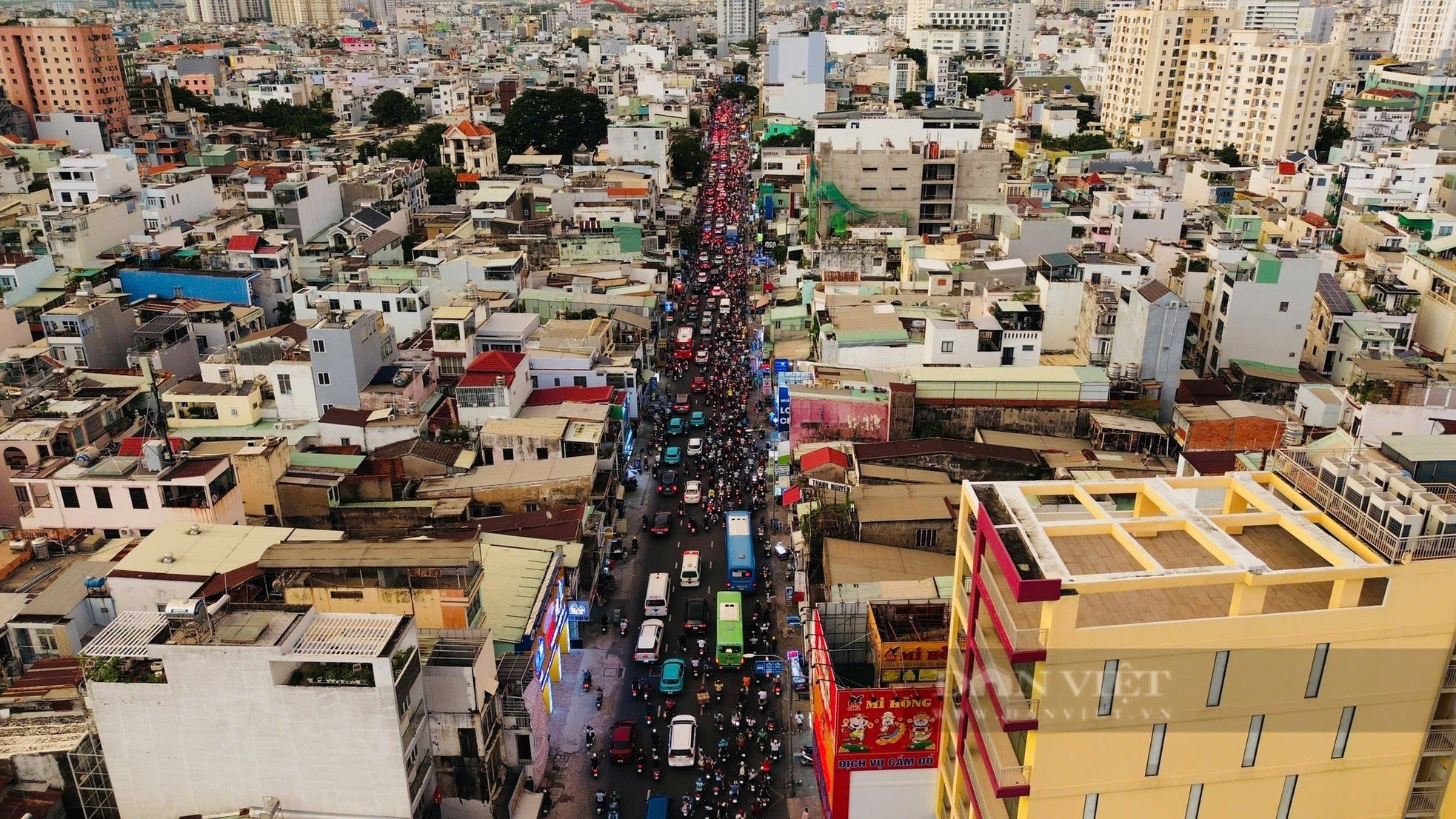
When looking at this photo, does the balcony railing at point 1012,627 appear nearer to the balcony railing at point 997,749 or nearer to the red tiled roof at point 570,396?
the balcony railing at point 997,749

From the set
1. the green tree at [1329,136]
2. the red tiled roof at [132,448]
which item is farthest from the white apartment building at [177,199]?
the green tree at [1329,136]

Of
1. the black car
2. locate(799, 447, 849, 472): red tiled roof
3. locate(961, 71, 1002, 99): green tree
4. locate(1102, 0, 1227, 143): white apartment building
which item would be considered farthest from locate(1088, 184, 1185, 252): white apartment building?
locate(961, 71, 1002, 99): green tree

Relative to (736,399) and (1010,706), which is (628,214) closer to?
(736,399)

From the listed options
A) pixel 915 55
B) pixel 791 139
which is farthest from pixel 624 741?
pixel 915 55

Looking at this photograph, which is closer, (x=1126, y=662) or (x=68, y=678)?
(x=1126, y=662)

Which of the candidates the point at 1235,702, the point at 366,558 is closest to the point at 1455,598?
the point at 1235,702

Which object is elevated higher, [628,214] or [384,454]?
[628,214]
